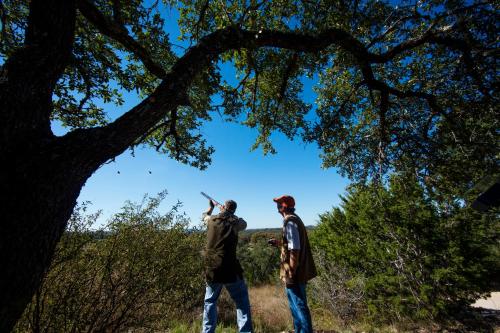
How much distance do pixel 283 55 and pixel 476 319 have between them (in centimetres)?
922

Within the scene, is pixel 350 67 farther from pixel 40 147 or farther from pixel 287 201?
pixel 40 147

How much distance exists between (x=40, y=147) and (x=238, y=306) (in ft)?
11.2

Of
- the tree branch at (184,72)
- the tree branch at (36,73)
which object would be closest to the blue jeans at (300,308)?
the tree branch at (184,72)

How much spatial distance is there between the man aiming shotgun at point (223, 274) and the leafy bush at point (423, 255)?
389 centimetres

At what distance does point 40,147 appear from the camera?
5.41 feet

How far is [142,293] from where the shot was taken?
4.32 m

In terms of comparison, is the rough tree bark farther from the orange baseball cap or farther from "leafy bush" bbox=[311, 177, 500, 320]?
"leafy bush" bbox=[311, 177, 500, 320]

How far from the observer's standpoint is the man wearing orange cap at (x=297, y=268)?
136 inches

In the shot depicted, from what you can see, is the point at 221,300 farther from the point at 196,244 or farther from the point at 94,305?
the point at 94,305

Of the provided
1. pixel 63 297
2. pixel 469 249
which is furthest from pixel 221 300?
pixel 469 249

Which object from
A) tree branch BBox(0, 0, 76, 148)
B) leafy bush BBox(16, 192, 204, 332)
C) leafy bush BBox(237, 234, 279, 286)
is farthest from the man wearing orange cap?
leafy bush BBox(237, 234, 279, 286)

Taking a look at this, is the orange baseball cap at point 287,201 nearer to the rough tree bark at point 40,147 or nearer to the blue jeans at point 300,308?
the blue jeans at point 300,308

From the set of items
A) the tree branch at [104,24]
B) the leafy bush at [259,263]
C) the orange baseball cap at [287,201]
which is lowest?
the orange baseball cap at [287,201]

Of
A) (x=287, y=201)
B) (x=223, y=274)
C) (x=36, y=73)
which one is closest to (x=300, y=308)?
(x=223, y=274)
